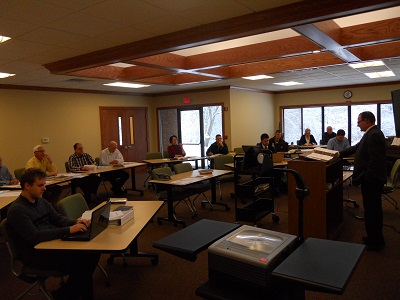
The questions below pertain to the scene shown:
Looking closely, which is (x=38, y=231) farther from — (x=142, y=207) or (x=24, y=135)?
(x=24, y=135)

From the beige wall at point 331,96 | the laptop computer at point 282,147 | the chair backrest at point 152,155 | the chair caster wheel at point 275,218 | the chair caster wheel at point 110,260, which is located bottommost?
the chair caster wheel at point 110,260

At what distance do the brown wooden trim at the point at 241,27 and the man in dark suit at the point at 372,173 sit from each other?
1465 millimetres

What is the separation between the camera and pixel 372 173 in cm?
362

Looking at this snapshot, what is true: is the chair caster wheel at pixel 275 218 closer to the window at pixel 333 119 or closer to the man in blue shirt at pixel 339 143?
the man in blue shirt at pixel 339 143

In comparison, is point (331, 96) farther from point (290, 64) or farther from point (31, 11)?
point (31, 11)

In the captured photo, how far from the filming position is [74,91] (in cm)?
866

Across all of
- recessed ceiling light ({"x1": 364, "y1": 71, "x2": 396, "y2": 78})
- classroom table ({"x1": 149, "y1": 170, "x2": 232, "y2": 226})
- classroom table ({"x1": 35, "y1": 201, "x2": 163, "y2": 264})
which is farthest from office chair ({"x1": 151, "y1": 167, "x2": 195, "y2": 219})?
recessed ceiling light ({"x1": 364, "y1": 71, "x2": 396, "y2": 78})

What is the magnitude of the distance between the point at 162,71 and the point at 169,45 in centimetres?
216

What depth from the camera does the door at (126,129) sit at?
9.48m

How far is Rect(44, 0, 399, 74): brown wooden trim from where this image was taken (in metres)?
2.82

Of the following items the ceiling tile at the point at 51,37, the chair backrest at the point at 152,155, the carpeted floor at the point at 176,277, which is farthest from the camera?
the chair backrest at the point at 152,155

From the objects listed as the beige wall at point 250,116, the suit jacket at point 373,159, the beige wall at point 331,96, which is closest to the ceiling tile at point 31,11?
the suit jacket at point 373,159

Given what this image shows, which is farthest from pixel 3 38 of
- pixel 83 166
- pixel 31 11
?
pixel 83 166

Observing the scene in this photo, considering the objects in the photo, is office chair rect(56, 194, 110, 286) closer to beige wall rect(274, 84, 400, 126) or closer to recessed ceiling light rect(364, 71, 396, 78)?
recessed ceiling light rect(364, 71, 396, 78)
